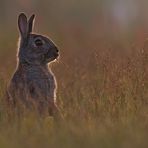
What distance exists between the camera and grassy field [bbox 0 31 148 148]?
5992mm

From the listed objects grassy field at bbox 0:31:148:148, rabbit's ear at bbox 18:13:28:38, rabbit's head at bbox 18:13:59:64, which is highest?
rabbit's ear at bbox 18:13:28:38

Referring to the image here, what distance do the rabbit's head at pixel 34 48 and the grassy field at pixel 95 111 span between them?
342 millimetres

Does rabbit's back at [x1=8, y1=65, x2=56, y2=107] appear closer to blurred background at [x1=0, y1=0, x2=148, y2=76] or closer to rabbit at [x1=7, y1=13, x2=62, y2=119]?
rabbit at [x1=7, y1=13, x2=62, y2=119]

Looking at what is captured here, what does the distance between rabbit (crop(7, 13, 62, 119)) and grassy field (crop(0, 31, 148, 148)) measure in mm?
142

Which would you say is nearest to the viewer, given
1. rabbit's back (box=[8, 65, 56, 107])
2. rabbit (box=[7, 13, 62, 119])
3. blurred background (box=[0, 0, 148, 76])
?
rabbit (box=[7, 13, 62, 119])

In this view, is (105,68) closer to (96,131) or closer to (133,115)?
(133,115)

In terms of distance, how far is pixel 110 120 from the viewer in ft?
22.5

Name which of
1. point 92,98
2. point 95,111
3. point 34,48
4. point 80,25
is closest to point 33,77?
point 34,48

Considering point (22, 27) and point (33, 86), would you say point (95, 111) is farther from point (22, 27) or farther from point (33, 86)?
point (22, 27)

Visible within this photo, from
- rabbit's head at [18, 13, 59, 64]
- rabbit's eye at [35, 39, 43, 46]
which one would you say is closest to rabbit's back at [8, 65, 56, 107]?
rabbit's head at [18, 13, 59, 64]

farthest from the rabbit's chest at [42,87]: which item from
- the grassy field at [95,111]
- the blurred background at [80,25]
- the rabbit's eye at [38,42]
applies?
the blurred background at [80,25]

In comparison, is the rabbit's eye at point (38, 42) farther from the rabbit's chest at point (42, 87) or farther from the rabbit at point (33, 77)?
the rabbit's chest at point (42, 87)

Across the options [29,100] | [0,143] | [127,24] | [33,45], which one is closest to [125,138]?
[0,143]

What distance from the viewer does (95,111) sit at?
298 inches
